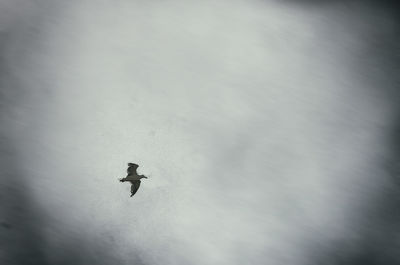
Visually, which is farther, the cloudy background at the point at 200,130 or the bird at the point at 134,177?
the cloudy background at the point at 200,130

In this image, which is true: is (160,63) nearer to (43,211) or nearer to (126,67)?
(126,67)

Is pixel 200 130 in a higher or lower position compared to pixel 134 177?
higher

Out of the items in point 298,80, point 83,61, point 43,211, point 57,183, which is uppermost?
point 298,80

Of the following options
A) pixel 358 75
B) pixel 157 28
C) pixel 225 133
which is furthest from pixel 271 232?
pixel 157 28

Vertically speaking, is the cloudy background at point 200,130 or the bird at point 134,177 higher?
the cloudy background at point 200,130

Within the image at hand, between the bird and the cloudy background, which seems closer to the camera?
the bird

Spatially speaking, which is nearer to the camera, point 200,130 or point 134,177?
point 134,177

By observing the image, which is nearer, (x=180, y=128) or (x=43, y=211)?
(x=43, y=211)

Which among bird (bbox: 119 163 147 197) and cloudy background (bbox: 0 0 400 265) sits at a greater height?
cloudy background (bbox: 0 0 400 265)
